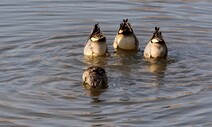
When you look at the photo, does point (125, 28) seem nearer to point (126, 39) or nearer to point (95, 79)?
point (126, 39)

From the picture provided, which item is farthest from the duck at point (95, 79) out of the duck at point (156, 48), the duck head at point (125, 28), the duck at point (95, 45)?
the duck head at point (125, 28)

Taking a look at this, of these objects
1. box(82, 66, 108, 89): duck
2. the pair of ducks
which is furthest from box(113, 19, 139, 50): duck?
box(82, 66, 108, 89): duck

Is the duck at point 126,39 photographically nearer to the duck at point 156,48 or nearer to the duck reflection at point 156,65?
the duck at point 156,48

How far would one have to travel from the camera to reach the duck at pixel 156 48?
15102 mm

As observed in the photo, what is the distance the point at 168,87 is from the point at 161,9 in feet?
21.7

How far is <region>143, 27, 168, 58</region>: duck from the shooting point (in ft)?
49.5

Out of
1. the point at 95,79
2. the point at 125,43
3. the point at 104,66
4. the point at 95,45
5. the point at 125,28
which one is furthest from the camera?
the point at 125,43

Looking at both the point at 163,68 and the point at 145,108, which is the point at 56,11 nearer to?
the point at 163,68

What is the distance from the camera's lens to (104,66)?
14.6 m

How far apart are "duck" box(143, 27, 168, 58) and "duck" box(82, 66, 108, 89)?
230 cm

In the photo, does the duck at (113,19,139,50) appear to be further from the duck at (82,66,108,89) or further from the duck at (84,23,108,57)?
the duck at (82,66,108,89)

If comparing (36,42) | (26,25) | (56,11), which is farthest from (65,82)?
(56,11)

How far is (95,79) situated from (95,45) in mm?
2433

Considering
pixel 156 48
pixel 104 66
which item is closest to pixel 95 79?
pixel 104 66
